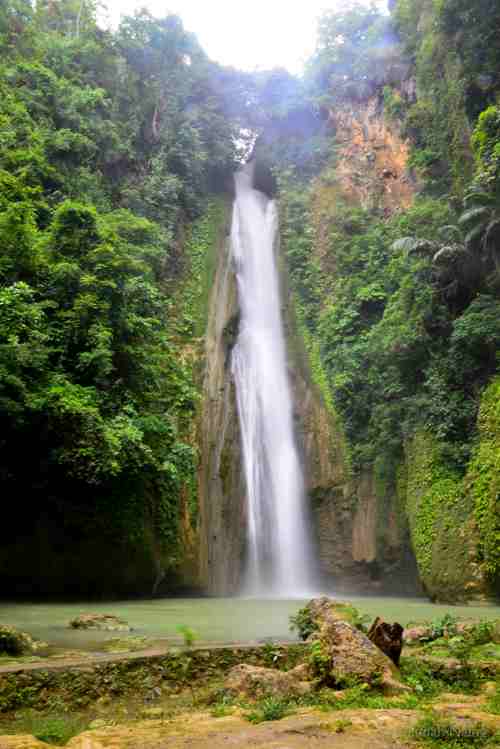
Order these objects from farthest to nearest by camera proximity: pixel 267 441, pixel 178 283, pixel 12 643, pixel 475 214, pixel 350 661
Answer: pixel 178 283
pixel 267 441
pixel 475 214
pixel 12 643
pixel 350 661

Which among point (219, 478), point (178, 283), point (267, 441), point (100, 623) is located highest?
point (178, 283)

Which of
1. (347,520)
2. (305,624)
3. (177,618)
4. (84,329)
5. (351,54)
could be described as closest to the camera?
(305,624)

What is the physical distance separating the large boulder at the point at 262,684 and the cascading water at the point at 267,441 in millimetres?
11756

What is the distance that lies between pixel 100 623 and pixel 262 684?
3761 millimetres

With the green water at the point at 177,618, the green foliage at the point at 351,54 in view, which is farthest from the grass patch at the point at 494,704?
the green foliage at the point at 351,54

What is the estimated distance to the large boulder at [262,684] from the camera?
12.9 ft

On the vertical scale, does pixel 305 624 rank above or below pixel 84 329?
below

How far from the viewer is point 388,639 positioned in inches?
185

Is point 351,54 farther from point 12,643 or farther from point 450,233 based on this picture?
point 12,643

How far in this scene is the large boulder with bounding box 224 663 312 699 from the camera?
3.93 metres

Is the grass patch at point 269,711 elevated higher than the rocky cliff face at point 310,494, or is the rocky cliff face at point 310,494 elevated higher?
the rocky cliff face at point 310,494

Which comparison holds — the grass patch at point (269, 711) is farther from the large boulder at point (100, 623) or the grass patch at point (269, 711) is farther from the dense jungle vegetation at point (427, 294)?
the dense jungle vegetation at point (427, 294)

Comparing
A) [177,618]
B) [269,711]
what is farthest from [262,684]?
[177,618]

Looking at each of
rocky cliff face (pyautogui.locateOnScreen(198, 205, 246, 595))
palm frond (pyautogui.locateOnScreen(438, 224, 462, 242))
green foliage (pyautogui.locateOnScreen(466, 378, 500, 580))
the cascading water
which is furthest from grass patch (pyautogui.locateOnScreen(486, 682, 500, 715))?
palm frond (pyautogui.locateOnScreen(438, 224, 462, 242))
